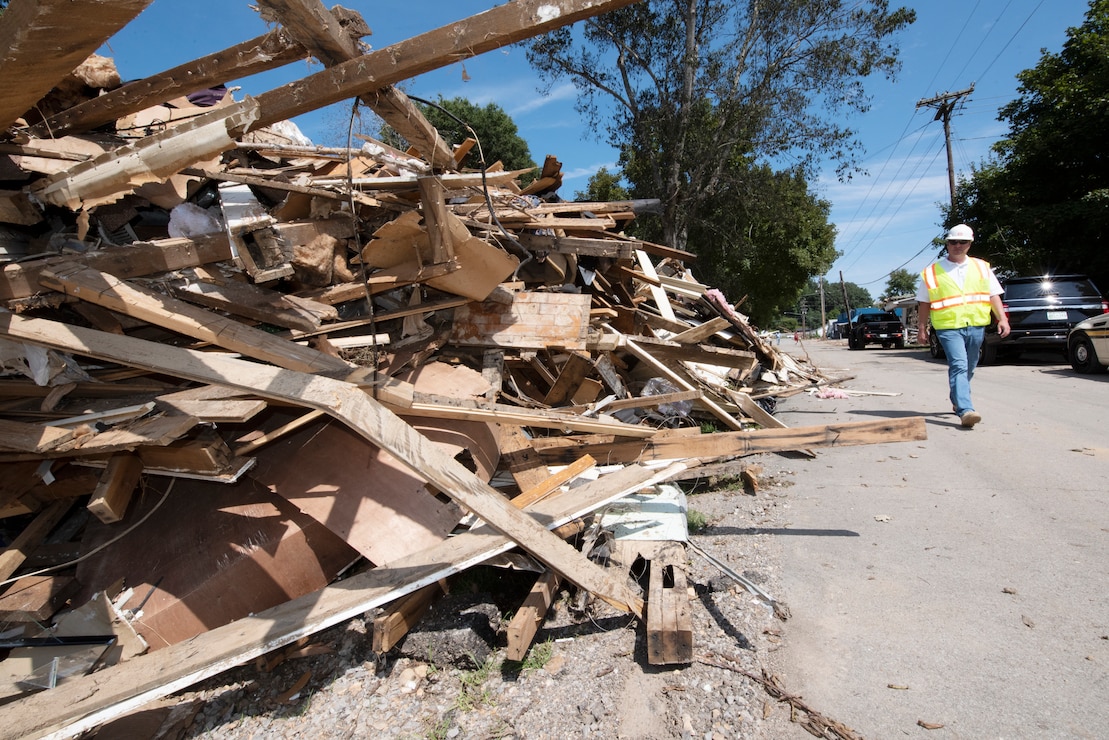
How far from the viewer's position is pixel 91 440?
2859 mm

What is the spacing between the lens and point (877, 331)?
25422 millimetres

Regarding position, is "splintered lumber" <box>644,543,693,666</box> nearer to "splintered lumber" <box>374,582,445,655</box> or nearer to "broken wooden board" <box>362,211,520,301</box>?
"splintered lumber" <box>374,582,445,655</box>

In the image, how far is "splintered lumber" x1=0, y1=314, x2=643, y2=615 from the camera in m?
2.20

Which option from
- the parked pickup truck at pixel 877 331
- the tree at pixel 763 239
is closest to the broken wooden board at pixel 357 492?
the tree at pixel 763 239

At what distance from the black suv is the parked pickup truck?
14441 millimetres

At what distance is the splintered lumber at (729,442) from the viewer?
356cm

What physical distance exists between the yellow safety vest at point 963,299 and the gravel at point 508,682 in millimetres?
4004

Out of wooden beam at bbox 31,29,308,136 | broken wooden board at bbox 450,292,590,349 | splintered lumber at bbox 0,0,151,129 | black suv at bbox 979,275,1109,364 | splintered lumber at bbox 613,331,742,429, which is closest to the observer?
splintered lumber at bbox 0,0,151,129

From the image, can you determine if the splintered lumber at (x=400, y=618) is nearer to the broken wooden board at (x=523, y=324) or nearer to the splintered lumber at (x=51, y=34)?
the broken wooden board at (x=523, y=324)

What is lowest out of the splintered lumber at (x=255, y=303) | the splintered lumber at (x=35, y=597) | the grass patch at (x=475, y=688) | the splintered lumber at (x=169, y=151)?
the grass patch at (x=475, y=688)

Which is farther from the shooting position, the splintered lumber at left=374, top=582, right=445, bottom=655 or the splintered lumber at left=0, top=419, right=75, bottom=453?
the splintered lumber at left=0, top=419, right=75, bottom=453

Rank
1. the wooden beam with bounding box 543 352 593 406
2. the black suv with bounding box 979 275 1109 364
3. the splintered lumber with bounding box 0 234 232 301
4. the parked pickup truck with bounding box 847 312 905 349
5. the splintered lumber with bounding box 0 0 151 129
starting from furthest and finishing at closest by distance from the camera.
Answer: the parked pickup truck with bounding box 847 312 905 349 → the black suv with bounding box 979 275 1109 364 → the wooden beam with bounding box 543 352 593 406 → the splintered lumber with bounding box 0 234 232 301 → the splintered lumber with bounding box 0 0 151 129

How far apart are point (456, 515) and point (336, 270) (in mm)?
2133

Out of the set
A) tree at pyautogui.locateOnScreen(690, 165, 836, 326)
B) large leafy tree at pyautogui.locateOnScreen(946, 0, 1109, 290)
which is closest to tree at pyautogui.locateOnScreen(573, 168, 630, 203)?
tree at pyautogui.locateOnScreen(690, 165, 836, 326)
